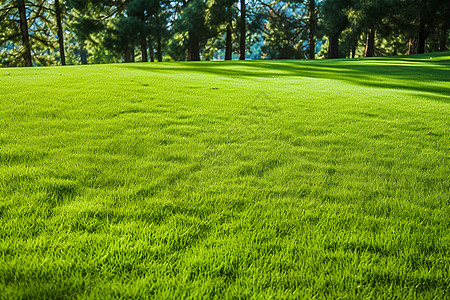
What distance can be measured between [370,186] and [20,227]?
335 cm

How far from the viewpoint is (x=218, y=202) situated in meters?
2.89

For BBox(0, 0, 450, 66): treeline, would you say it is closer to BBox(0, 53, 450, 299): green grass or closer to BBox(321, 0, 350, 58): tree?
BBox(321, 0, 350, 58): tree

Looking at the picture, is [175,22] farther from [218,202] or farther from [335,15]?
[218,202]

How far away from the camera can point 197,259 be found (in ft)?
6.95

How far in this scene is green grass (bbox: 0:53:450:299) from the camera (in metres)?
1.97

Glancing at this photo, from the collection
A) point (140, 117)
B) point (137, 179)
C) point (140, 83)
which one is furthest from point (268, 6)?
point (137, 179)

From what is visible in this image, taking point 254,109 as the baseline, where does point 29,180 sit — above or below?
below

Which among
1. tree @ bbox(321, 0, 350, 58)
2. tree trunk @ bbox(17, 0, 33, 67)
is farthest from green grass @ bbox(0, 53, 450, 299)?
tree trunk @ bbox(17, 0, 33, 67)

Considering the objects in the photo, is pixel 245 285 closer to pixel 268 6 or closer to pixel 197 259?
pixel 197 259

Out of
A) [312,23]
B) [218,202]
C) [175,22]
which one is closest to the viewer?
[218,202]

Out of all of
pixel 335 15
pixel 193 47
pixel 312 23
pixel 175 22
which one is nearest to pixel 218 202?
pixel 193 47

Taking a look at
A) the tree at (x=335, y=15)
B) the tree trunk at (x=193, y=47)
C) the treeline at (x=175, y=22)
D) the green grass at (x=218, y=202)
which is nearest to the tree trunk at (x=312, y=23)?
the treeline at (x=175, y=22)

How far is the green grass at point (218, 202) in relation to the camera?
6.48 feet

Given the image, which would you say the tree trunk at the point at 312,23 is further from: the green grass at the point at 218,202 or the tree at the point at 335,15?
the green grass at the point at 218,202
